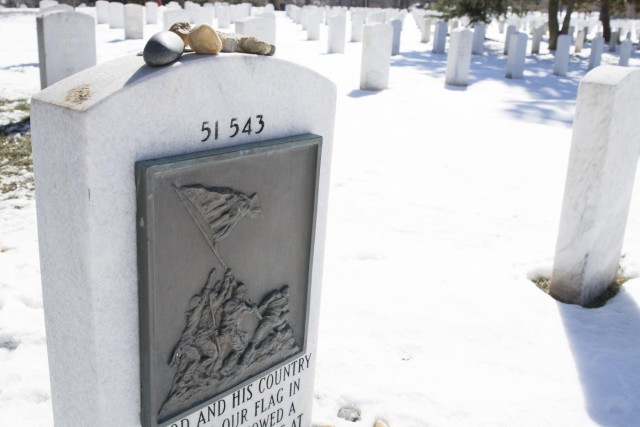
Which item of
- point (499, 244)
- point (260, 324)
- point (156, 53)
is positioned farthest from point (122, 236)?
point (499, 244)

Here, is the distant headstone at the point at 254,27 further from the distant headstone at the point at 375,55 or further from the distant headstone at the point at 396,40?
the distant headstone at the point at 396,40

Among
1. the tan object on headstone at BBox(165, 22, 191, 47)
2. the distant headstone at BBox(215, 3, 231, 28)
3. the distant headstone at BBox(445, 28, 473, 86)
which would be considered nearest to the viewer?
the tan object on headstone at BBox(165, 22, 191, 47)

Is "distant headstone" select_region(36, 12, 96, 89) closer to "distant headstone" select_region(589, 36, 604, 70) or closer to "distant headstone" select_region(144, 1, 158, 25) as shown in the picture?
"distant headstone" select_region(144, 1, 158, 25)

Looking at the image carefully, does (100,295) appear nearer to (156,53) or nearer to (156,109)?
(156,109)

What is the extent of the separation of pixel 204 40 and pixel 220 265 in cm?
74

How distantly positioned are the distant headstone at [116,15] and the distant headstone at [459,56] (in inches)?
445

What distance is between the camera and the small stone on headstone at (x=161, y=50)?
1.68 metres

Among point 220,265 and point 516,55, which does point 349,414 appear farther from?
point 516,55

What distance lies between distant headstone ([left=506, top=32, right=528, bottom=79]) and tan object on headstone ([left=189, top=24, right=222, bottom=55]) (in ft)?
42.8

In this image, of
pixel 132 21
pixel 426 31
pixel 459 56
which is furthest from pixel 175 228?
pixel 426 31

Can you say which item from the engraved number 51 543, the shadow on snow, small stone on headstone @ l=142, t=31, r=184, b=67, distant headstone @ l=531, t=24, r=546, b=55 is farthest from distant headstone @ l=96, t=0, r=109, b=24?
small stone on headstone @ l=142, t=31, r=184, b=67

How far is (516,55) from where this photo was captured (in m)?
13.7

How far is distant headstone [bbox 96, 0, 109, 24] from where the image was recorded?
19.4 m

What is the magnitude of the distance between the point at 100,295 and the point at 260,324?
0.72m
